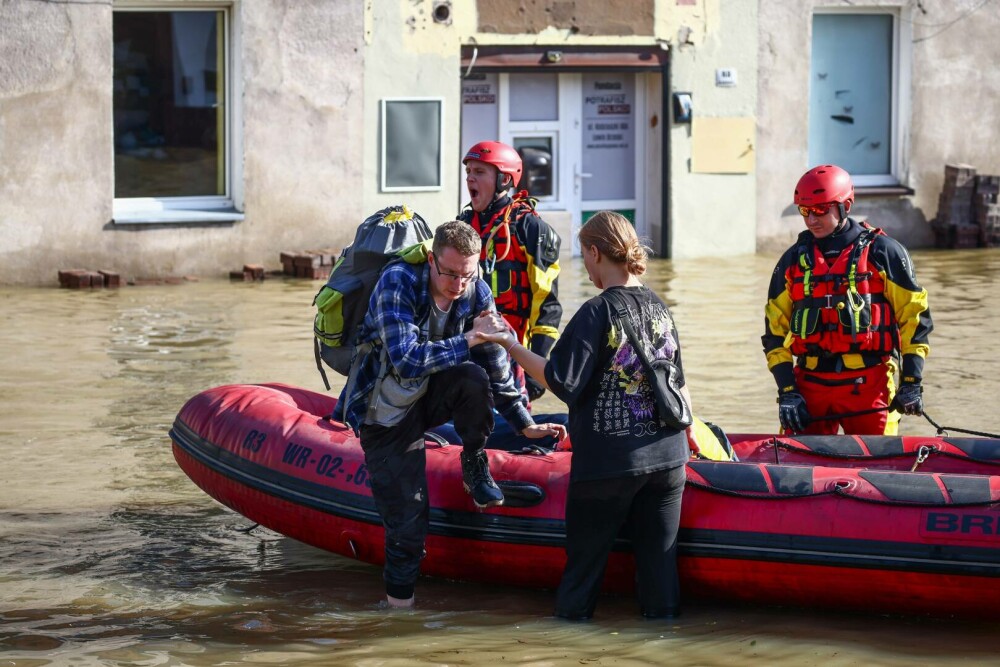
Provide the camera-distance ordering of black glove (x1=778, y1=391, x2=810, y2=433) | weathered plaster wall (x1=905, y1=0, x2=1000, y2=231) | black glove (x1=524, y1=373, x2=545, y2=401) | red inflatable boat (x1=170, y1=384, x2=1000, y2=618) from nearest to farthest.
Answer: red inflatable boat (x1=170, y1=384, x2=1000, y2=618) → black glove (x1=778, y1=391, x2=810, y2=433) → black glove (x1=524, y1=373, x2=545, y2=401) → weathered plaster wall (x1=905, y1=0, x2=1000, y2=231)

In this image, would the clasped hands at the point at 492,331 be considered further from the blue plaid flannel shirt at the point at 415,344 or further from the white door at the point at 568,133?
the white door at the point at 568,133

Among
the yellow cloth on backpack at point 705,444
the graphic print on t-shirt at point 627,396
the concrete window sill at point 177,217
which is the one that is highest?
the concrete window sill at point 177,217

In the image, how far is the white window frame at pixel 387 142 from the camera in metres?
14.9

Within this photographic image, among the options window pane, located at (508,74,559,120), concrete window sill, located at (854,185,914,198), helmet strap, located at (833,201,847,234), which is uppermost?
window pane, located at (508,74,559,120)

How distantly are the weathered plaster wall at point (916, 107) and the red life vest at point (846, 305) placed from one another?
10070 millimetres

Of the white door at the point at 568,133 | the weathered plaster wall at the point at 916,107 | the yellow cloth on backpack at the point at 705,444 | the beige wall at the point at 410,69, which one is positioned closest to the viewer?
the yellow cloth on backpack at the point at 705,444

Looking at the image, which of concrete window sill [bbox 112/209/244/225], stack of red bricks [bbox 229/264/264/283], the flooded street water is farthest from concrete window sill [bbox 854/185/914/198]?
concrete window sill [bbox 112/209/244/225]

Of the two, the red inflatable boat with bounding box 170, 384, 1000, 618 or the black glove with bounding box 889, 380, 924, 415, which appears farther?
the black glove with bounding box 889, 380, 924, 415

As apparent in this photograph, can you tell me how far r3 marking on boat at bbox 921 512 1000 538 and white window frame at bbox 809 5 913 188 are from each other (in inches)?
469

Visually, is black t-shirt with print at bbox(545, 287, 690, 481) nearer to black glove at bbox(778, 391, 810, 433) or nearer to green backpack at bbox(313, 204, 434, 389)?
green backpack at bbox(313, 204, 434, 389)


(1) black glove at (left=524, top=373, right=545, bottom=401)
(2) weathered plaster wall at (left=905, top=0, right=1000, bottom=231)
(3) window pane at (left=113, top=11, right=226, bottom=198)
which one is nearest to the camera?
(1) black glove at (left=524, top=373, right=545, bottom=401)

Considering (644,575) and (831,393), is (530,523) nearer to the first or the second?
(644,575)

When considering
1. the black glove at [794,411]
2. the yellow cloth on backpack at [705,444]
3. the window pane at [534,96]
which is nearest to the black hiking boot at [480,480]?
the yellow cloth on backpack at [705,444]

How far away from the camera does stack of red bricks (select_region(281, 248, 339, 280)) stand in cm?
1428
